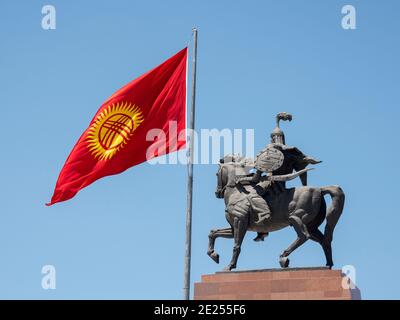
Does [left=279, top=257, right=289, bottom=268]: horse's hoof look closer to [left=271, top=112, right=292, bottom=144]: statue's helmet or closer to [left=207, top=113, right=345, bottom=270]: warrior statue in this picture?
[left=207, top=113, right=345, bottom=270]: warrior statue

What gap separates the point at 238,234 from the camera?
102 ft

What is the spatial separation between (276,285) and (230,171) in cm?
389

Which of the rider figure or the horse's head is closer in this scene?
the rider figure

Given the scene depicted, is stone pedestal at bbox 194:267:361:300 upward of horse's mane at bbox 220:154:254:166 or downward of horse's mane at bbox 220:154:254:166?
downward

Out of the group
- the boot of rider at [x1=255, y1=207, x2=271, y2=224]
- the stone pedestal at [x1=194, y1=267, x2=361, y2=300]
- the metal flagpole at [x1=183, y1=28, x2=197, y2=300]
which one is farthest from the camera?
the boot of rider at [x1=255, y1=207, x2=271, y2=224]

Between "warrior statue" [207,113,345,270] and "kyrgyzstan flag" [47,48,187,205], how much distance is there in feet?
11.4

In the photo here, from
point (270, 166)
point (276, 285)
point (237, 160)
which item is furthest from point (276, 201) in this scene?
point (276, 285)

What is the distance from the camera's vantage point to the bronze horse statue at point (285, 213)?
3062cm

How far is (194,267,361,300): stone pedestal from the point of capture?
96.2ft

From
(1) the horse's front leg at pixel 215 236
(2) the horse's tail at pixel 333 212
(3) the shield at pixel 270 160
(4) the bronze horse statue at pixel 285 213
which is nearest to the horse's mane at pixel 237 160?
(4) the bronze horse statue at pixel 285 213

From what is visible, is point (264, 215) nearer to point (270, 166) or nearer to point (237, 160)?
point (270, 166)

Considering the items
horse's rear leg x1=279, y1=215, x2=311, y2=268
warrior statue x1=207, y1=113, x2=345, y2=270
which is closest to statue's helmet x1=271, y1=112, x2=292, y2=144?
warrior statue x1=207, y1=113, x2=345, y2=270

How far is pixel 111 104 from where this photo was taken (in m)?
30.1
